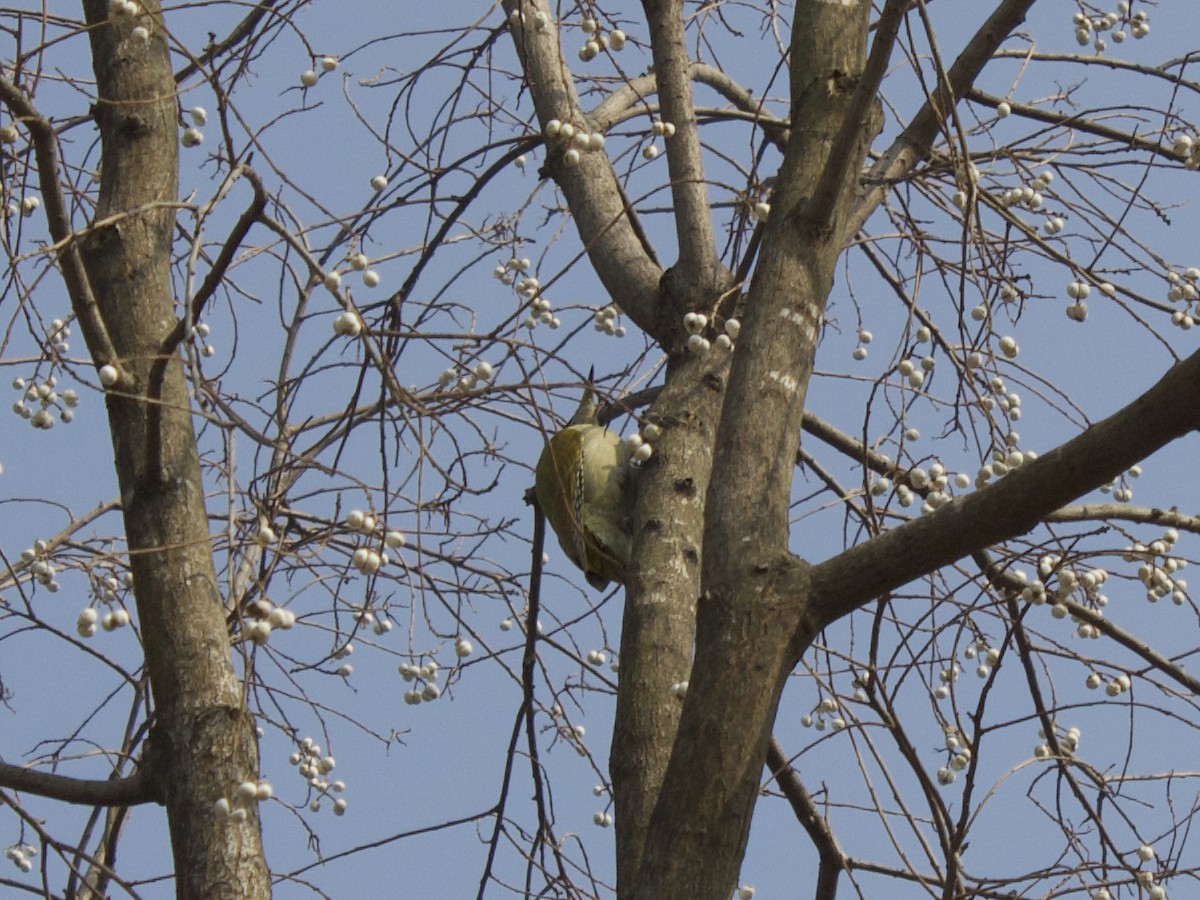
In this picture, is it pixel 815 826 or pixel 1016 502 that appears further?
pixel 815 826

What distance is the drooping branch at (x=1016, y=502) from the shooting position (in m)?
2.07

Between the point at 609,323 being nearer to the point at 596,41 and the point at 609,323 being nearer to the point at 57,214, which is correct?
the point at 596,41

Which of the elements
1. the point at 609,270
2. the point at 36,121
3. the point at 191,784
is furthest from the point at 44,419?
the point at 609,270

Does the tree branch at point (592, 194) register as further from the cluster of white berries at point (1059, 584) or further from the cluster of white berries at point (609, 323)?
the cluster of white berries at point (1059, 584)

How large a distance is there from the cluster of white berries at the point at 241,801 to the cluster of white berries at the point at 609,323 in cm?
215

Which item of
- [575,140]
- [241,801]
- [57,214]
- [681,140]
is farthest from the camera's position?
[681,140]

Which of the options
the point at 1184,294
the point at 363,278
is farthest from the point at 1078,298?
the point at 363,278

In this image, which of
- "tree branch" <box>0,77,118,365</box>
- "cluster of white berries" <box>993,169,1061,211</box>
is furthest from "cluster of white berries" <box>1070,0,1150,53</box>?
"tree branch" <box>0,77,118,365</box>

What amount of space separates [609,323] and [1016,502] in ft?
8.55

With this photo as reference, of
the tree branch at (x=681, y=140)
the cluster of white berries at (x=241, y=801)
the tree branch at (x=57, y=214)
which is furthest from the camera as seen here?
the tree branch at (x=681, y=140)

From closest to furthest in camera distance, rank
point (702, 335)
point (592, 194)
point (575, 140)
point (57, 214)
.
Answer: point (57, 214) → point (575, 140) → point (702, 335) → point (592, 194)

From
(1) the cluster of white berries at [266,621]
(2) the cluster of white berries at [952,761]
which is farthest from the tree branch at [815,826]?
(1) the cluster of white berries at [266,621]

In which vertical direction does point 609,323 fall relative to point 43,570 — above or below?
above

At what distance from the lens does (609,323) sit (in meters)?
4.66
